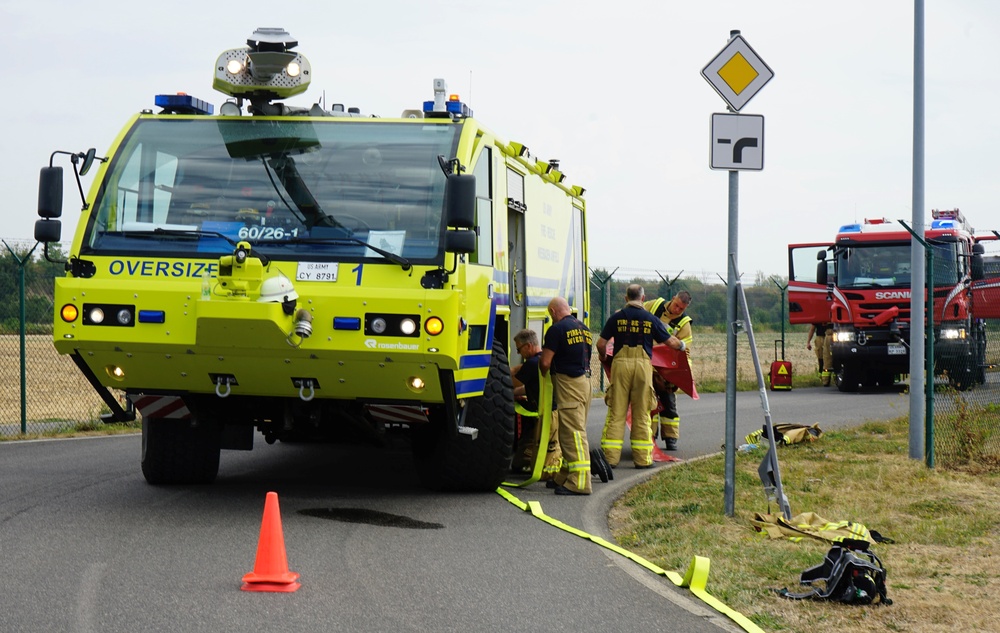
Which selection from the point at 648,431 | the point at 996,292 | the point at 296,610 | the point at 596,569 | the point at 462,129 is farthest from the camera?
the point at 996,292

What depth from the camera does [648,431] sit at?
12258mm

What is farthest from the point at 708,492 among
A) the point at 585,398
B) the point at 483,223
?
the point at 483,223

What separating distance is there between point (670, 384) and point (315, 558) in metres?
6.96

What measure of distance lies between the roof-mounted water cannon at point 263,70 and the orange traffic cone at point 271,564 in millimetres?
3947

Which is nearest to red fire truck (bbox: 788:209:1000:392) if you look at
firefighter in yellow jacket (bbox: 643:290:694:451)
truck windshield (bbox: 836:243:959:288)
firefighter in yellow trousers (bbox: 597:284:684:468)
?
truck windshield (bbox: 836:243:959:288)

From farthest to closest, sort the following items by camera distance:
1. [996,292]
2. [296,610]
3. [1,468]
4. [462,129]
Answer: [996,292] < [1,468] < [462,129] < [296,610]

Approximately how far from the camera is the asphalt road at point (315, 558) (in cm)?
588

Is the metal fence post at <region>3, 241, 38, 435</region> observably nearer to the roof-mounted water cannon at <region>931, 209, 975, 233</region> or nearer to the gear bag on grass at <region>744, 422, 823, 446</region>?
the gear bag on grass at <region>744, 422, 823, 446</region>

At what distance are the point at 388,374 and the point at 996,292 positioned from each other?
17009 millimetres

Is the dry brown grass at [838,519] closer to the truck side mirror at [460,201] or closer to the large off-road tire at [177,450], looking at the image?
the truck side mirror at [460,201]

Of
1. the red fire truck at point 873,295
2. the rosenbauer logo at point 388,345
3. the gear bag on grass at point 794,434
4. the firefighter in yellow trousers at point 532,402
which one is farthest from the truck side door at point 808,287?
the rosenbauer logo at point 388,345

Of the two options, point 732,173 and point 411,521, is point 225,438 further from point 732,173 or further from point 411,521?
point 732,173

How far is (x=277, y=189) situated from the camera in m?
8.91

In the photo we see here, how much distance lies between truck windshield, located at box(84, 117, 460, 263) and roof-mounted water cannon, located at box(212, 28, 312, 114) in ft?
0.75
